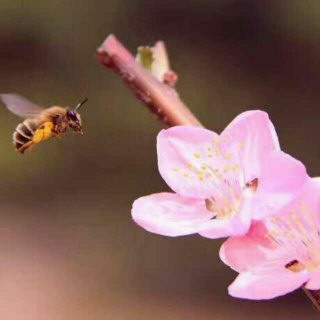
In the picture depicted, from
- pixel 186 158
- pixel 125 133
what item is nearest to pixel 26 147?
pixel 186 158

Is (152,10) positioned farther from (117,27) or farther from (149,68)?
(149,68)

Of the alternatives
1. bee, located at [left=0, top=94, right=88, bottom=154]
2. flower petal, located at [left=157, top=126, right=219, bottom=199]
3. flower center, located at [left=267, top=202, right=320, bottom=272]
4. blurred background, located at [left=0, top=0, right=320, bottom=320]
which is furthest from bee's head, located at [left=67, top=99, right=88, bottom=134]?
blurred background, located at [left=0, top=0, right=320, bottom=320]

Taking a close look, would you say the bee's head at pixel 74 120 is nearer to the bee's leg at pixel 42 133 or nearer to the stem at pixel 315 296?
the bee's leg at pixel 42 133

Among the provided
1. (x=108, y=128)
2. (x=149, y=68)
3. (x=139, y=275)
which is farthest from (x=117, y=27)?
(x=149, y=68)

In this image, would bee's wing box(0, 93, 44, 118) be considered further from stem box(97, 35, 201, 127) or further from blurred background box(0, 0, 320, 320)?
blurred background box(0, 0, 320, 320)

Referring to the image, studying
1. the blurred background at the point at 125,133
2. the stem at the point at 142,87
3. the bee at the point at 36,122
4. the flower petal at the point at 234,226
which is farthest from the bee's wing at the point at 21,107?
the blurred background at the point at 125,133

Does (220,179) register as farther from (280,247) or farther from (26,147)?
(26,147)
